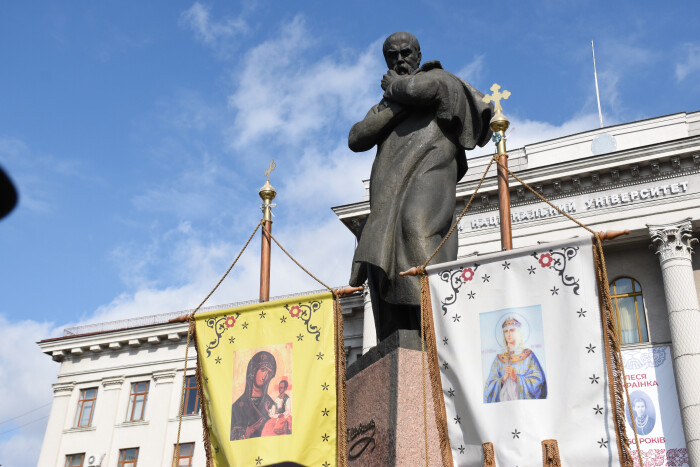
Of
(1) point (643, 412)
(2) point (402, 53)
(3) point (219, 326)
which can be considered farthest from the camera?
(1) point (643, 412)

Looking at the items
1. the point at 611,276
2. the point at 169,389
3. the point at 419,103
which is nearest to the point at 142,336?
the point at 169,389

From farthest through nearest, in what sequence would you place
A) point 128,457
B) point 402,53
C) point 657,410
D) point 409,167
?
1. point 128,457
2. point 657,410
3. point 402,53
4. point 409,167

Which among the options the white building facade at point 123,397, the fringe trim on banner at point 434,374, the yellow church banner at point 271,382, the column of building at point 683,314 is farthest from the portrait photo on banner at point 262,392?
the white building facade at point 123,397

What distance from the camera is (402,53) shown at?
7109 millimetres

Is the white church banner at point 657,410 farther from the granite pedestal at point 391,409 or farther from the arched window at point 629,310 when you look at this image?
the granite pedestal at point 391,409

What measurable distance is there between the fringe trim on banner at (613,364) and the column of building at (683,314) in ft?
79.0

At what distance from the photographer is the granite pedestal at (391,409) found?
17.6 feet

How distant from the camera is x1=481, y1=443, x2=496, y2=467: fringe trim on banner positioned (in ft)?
16.9

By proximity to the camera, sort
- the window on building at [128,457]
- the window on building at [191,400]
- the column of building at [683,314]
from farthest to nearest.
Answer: the window on building at [128,457] < the window on building at [191,400] < the column of building at [683,314]

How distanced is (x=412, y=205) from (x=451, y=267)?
0.80m

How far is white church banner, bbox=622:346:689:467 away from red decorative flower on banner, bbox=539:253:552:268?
915 inches

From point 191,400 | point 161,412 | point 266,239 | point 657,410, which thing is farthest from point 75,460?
point 266,239

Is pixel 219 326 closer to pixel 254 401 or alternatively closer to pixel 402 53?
pixel 254 401

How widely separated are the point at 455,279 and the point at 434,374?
0.66 metres
